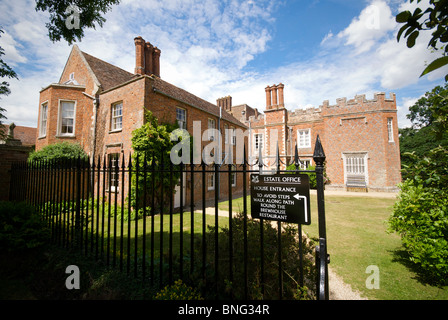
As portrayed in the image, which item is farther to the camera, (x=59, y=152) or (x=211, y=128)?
(x=211, y=128)

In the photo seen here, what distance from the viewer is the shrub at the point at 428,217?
3.38 m

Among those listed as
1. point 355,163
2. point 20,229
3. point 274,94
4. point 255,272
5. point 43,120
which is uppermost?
point 274,94

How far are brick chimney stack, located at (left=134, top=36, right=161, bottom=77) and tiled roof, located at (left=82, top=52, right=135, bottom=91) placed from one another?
7.58 ft

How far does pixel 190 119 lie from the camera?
12.7m

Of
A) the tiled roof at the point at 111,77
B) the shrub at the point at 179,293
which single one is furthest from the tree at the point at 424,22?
the tiled roof at the point at 111,77

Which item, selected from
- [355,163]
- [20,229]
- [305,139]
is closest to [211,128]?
[20,229]

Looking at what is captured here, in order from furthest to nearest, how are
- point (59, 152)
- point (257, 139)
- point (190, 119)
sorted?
point (257, 139) < point (190, 119) < point (59, 152)

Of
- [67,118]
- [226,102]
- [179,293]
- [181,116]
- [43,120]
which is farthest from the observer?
[226,102]

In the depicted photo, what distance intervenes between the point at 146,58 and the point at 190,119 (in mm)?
5225

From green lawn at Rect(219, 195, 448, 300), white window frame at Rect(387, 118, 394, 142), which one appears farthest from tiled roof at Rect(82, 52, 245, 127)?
white window frame at Rect(387, 118, 394, 142)

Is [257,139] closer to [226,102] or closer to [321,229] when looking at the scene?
[226,102]

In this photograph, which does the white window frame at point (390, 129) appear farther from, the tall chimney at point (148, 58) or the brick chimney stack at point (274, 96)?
the tall chimney at point (148, 58)

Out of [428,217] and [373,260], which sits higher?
[428,217]
